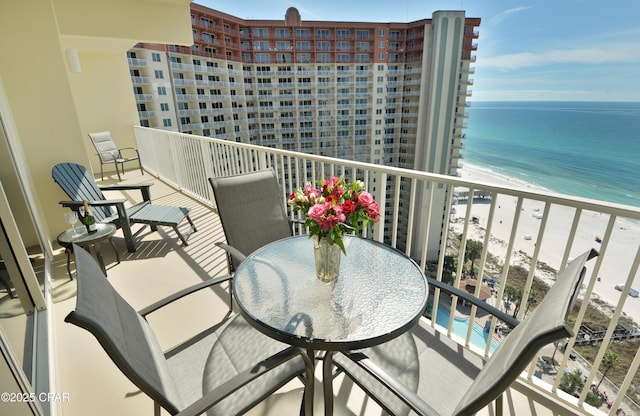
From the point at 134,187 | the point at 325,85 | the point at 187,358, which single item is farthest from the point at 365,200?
the point at 325,85

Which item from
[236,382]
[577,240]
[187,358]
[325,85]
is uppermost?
[325,85]

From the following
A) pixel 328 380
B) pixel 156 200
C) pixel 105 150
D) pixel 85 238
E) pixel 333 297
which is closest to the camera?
pixel 328 380

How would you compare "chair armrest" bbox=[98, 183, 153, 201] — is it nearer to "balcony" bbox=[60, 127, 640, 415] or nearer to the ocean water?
"balcony" bbox=[60, 127, 640, 415]

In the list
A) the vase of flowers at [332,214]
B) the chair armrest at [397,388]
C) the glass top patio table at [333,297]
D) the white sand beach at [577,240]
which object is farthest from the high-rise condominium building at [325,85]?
the chair armrest at [397,388]

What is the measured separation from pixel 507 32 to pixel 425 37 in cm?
1974

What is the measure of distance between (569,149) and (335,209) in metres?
40.8

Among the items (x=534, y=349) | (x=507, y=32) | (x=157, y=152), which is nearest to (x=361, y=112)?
(x=507, y=32)

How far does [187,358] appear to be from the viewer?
1312 mm

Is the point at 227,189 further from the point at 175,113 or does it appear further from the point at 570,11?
the point at 570,11

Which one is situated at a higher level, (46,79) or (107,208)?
(46,79)

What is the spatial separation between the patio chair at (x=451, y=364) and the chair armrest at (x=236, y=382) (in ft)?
0.56

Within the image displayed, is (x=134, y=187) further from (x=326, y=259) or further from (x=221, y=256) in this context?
(x=326, y=259)

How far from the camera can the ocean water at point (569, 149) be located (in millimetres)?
23297

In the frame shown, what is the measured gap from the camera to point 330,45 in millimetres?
28531
